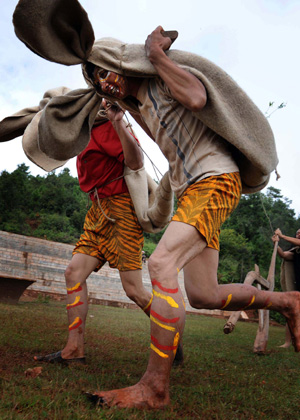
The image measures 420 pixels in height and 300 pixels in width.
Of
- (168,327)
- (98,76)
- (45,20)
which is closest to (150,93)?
(98,76)

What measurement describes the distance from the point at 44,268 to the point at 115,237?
42.5 feet

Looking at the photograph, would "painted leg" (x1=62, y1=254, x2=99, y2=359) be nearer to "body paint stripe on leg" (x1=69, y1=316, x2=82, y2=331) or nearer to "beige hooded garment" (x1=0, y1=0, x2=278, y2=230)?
"body paint stripe on leg" (x1=69, y1=316, x2=82, y2=331)

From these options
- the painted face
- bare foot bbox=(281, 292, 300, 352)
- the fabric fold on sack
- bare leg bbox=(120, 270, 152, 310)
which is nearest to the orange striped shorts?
the painted face

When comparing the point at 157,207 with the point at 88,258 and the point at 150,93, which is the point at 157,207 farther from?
the point at 150,93

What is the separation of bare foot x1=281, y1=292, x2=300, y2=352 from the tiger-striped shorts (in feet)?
4.53

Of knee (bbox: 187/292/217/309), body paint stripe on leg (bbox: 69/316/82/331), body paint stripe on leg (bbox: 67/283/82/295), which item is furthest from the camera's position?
body paint stripe on leg (bbox: 67/283/82/295)

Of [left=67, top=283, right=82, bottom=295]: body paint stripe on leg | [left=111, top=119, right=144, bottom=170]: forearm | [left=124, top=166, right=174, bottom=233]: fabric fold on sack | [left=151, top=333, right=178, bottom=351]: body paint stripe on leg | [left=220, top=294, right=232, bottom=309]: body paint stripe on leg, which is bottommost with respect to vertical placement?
[left=151, top=333, right=178, bottom=351]: body paint stripe on leg

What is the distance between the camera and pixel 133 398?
194cm

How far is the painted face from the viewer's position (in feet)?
8.48

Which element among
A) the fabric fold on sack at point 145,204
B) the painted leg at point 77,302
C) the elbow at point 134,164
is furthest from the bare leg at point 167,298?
the elbow at point 134,164

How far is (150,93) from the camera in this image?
2.61 m

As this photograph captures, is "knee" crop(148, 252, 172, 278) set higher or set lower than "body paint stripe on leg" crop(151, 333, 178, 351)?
higher

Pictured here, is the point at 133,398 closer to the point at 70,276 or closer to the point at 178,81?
the point at 70,276

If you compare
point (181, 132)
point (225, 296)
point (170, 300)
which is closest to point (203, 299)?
point (225, 296)
